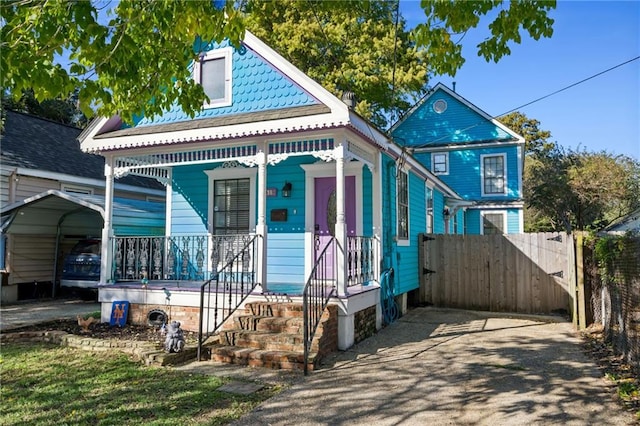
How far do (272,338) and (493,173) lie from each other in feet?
55.9

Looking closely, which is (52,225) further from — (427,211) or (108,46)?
(427,211)

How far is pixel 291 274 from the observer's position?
361 inches

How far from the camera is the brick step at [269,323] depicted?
6367 mm

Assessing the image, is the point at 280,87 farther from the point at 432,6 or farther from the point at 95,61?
the point at 95,61

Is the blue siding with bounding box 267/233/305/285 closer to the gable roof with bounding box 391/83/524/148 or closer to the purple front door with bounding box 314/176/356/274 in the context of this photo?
the purple front door with bounding box 314/176/356/274

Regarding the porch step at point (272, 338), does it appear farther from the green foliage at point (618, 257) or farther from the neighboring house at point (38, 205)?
the neighboring house at point (38, 205)

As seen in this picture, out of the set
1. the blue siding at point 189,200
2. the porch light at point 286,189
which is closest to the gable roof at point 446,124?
the porch light at point 286,189

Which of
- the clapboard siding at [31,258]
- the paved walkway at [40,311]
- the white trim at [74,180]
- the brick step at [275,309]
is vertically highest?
the white trim at [74,180]

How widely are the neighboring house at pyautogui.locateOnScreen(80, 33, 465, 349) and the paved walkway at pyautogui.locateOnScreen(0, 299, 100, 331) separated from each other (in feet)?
5.56

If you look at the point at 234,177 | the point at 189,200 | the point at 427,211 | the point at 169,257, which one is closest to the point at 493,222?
the point at 427,211

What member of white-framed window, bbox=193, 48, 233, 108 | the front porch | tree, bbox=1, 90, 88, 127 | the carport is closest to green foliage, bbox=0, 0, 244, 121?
the front porch

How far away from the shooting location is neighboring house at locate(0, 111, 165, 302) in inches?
456

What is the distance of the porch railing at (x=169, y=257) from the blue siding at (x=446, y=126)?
14.0m

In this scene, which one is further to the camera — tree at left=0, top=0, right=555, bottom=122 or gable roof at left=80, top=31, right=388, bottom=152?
gable roof at left=80, top=31, right=388, bottom=152
